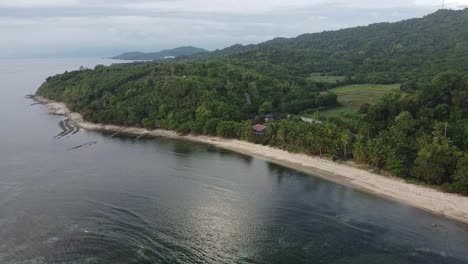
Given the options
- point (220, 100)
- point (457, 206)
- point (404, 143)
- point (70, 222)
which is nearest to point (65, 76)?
point (220, 100)

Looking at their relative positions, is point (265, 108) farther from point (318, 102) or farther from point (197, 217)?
point (197, 217)

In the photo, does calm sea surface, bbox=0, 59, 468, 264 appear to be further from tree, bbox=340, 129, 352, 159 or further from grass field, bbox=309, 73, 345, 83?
grass field, bbox=309, 73, 345, 83

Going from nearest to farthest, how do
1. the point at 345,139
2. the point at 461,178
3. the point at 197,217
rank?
1. the point at 197,217
2. the point at 461,178
3. the point at 345,139

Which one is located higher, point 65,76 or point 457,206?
point 65,76

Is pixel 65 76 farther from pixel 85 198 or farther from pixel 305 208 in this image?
pixel 305 208

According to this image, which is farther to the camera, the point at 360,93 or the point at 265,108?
the point at 360,93

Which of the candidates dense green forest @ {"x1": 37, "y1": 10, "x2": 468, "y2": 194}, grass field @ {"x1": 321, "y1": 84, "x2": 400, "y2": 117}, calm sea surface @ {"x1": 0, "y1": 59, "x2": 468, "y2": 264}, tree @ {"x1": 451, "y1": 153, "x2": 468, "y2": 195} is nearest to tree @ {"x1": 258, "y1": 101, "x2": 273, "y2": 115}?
dense green forest @ {"x1": 37, "y1": 10, "x2": 468, "y2": 194}

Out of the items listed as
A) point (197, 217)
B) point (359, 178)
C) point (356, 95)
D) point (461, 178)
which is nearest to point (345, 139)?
point (359, 178)

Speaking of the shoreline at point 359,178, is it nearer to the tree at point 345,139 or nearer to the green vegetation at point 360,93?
the tree at point 345,139
